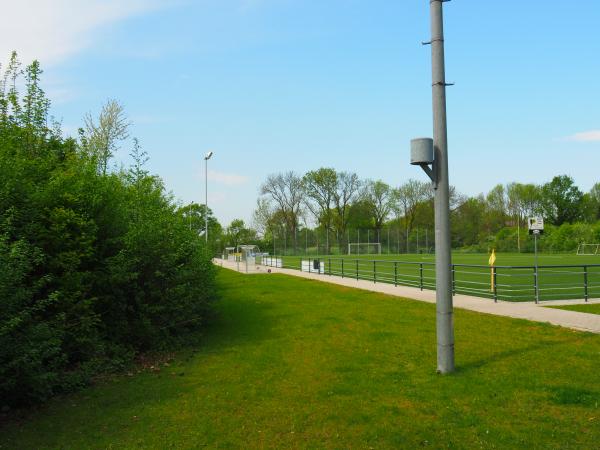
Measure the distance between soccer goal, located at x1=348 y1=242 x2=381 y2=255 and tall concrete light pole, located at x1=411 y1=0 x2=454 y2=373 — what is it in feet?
210

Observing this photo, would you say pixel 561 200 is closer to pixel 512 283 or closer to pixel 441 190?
pixel 512 283

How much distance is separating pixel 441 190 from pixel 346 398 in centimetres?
276

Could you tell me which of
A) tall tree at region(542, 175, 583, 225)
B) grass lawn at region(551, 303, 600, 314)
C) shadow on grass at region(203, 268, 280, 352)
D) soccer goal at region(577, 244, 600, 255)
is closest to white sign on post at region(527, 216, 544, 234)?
grass lawn at region(551, 303, 600, 314)

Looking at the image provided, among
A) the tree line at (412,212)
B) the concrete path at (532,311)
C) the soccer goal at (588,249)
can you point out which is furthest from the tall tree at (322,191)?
the concrete path at (532,311)

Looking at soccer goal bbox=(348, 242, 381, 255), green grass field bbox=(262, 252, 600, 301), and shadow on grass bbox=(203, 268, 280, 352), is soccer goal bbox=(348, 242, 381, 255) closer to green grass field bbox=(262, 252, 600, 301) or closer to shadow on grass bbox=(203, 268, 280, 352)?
green grass field bbox=(262, 252, 600, 301)

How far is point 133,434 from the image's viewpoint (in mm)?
4625

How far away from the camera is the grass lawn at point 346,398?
4.48 m

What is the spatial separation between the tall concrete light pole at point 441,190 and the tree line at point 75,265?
4.28 m

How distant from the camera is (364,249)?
72.1m

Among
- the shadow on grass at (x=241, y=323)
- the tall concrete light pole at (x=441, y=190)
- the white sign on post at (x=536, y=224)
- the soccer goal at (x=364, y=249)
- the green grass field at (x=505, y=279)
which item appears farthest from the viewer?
the soccer goal at (x=364, y=249)

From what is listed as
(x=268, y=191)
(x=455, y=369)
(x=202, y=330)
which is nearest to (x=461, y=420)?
(x=455, y=369)

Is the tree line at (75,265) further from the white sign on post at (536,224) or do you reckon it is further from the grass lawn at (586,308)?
the white sign on post at (536,224)

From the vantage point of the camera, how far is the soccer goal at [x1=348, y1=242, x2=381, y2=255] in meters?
70.7

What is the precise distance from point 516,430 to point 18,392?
487 cm
